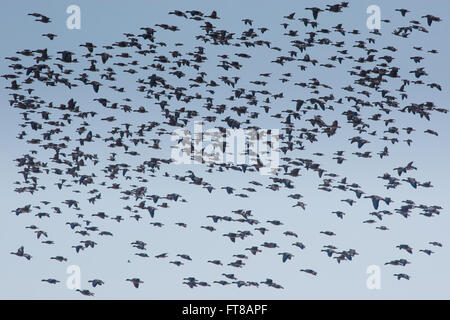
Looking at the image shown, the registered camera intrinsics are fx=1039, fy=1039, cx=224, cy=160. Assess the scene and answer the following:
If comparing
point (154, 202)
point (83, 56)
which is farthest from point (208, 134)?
point (83, 56)

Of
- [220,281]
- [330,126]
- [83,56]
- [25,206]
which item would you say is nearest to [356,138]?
[330,126]

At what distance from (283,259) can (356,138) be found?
37.9 feet

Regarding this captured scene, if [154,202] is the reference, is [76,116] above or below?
above

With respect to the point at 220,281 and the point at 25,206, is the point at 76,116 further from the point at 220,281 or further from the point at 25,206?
the point at 220,281

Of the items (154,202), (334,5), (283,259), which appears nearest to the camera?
(334,5)

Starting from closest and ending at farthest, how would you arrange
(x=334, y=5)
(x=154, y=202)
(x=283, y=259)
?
(x=334, y=5) < (x=283, y=259) < (x=154, y=202)

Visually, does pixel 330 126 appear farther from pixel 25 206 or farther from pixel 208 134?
pixel 25 206

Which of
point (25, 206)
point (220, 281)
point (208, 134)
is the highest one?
point (208, 134)

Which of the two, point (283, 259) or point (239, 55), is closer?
point (239, 55)

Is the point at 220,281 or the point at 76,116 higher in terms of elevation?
the point at 76,116

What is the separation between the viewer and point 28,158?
92.3 meters

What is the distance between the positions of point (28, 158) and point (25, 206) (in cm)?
587

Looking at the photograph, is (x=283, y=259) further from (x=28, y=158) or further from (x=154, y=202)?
(x=28, y=158)

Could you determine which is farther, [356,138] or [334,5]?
[356,138]
